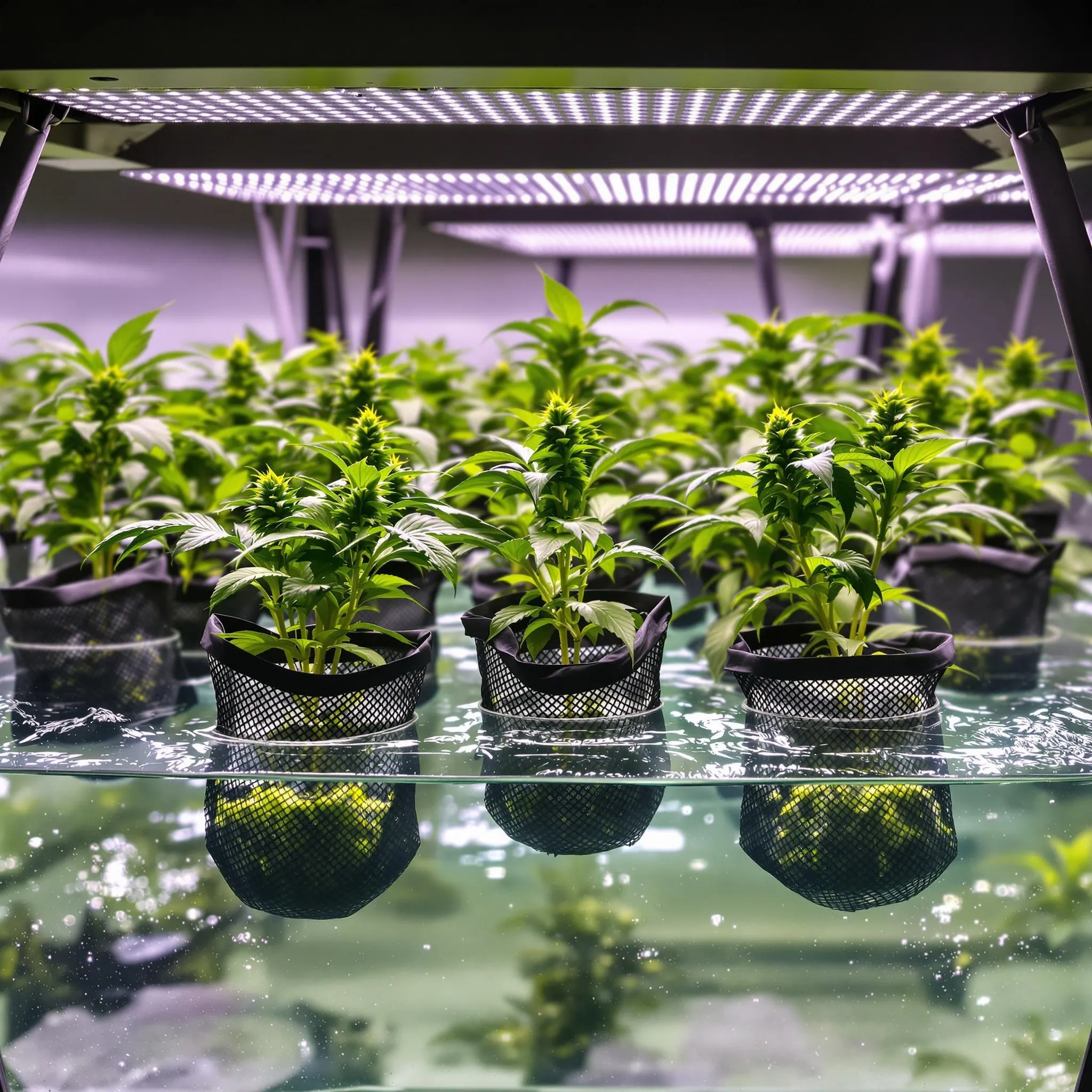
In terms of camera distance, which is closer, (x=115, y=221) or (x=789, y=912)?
(x=789, y=912)

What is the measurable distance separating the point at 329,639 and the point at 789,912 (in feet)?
1.68

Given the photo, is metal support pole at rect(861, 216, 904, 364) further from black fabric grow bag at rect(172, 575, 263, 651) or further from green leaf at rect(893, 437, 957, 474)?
black fabric grow bag at rect(172, 575, 263, 651)

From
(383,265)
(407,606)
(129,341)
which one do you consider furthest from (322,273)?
(407,606)

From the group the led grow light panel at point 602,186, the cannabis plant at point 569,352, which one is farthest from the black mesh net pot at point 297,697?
the led grow light panel at point 602,186

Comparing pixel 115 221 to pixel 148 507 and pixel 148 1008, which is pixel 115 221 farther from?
pixel 148 1008

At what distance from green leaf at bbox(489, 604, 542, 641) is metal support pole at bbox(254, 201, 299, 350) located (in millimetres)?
1458

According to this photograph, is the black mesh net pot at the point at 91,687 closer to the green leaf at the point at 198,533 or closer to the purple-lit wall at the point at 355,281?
the green leaf at the point at 198,533

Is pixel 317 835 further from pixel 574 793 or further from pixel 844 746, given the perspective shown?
pixel 844 746

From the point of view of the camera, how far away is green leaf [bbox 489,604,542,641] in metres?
0.99

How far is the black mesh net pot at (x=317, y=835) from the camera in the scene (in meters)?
0.89

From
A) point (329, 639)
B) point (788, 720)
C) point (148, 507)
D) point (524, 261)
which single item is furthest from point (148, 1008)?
point (524, 261)

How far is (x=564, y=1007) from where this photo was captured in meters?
0.89

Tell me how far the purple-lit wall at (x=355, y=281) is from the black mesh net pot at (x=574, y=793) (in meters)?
1.80

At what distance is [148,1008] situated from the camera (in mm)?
896
